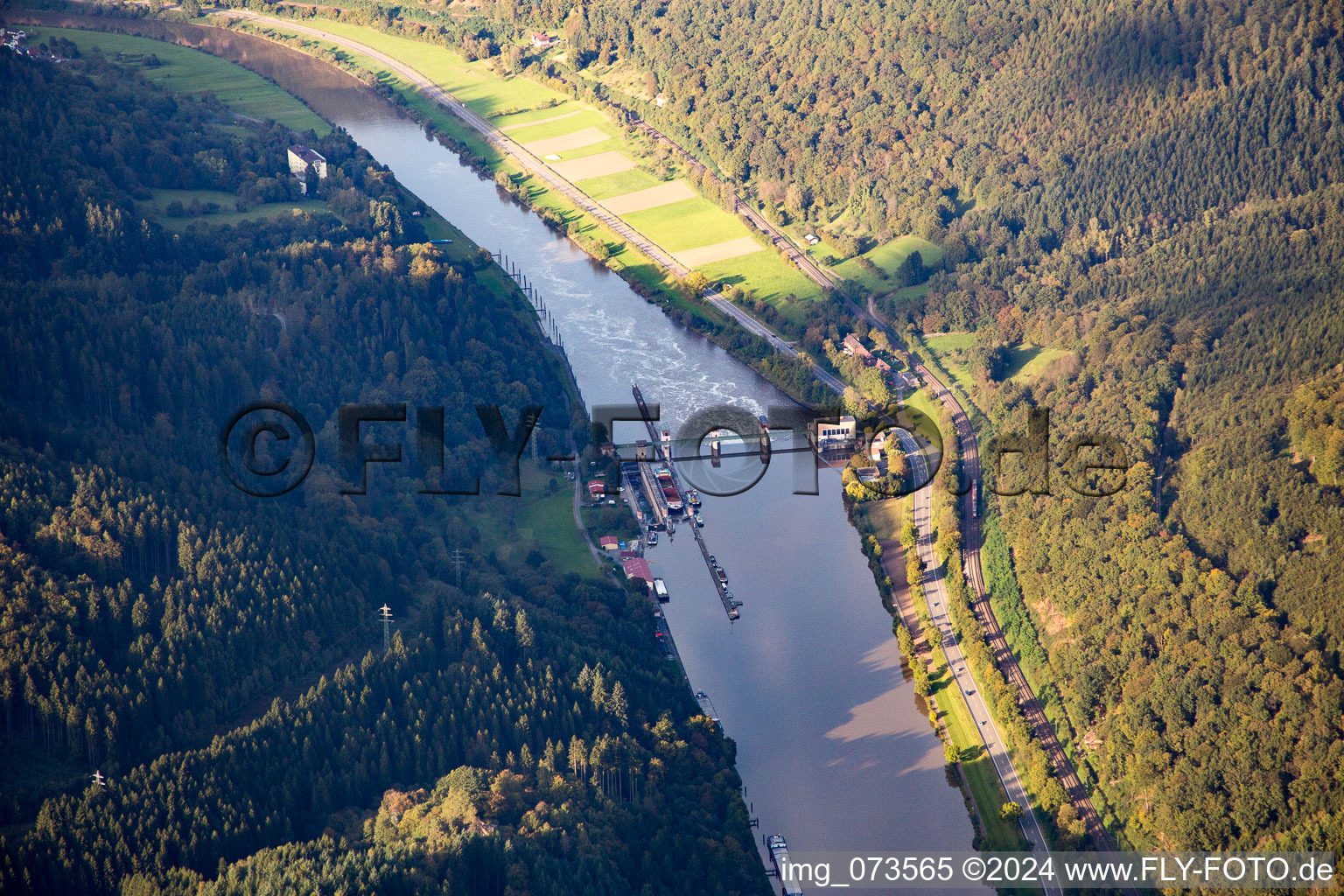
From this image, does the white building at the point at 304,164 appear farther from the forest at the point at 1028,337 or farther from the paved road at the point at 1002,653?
the paved road at the point at 1002,653

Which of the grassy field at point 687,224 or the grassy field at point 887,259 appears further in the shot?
the grassy field at point 687,224

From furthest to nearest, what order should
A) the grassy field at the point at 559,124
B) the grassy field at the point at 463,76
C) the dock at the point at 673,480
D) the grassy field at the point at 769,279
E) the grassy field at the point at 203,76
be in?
the grassy field at the point at 463,76
the grassy field at the point at 559,124
the grassy field at the point at 203,76
the grassy field at the point at 769,279
the dock at the point at 673,480

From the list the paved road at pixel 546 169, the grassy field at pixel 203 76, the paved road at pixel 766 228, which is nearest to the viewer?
the paved road at pixel 546 169

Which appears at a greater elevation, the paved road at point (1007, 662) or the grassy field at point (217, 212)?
the grassy field at point (217, 212)

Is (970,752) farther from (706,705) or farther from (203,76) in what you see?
(203,76)

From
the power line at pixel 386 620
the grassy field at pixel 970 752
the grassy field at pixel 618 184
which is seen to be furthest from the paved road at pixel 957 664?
the grassy field at pixel 618 184

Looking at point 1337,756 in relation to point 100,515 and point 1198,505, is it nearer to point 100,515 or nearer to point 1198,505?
point 1198,505

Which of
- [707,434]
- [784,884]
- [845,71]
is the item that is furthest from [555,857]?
[845,71]
